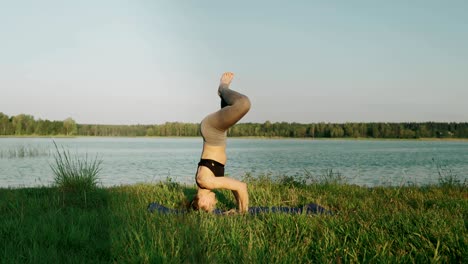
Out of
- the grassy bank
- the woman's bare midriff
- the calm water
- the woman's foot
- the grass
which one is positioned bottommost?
the calm water

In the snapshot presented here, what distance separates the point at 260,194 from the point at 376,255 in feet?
18.2

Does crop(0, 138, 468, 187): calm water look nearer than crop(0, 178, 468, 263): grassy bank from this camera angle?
No

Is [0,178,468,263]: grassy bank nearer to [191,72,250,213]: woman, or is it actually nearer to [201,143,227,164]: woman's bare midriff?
[191,72,250,213]: woman

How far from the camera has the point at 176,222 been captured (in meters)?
6.30

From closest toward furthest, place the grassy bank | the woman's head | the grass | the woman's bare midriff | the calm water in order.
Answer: the grassy bank
the woman's bare midriff
the woman's head
the grass
the calm water

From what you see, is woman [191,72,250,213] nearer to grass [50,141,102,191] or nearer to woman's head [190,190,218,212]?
woman's head [190,190,218,212]

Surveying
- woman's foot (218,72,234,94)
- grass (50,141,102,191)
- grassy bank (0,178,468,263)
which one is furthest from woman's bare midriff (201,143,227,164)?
grass (50,141,102,191)

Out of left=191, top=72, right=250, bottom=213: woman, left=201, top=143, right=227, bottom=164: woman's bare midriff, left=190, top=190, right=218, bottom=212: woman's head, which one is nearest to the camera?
left=191, top=72, right=250, bottom=213: woman

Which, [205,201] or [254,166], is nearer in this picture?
[205,201]

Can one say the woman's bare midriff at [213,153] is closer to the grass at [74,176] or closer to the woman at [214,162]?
the woman at [214,162]

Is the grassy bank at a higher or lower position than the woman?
lower

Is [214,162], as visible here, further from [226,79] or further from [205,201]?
[226,79]

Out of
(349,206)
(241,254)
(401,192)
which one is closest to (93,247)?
(241,254)

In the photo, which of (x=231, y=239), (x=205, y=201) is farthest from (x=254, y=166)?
(x=231, y=239)
